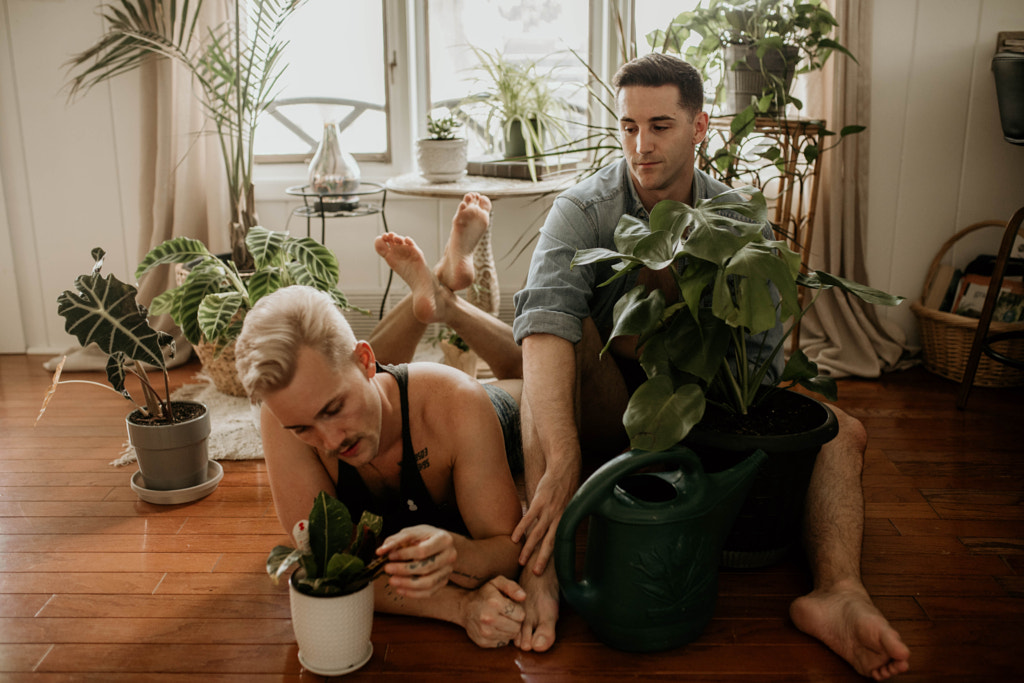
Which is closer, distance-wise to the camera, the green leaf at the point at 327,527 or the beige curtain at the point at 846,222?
the green leaf at the point at 327,527

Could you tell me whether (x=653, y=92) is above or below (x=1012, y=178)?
above

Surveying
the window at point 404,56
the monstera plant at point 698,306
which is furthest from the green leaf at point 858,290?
the window at point 404,56

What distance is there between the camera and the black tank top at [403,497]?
158 cm

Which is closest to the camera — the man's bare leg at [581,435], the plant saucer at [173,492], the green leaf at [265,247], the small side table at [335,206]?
the man's bare leg at [581,435]

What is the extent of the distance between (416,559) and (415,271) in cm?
92

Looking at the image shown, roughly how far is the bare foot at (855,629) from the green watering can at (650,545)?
0.18 m

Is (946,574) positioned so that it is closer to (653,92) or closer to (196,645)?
(653,92)

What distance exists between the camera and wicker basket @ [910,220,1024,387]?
2.78m

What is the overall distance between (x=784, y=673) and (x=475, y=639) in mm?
535

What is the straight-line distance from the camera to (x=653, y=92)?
1879mm

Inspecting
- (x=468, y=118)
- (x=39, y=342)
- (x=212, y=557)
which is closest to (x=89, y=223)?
(x=39, y=342)

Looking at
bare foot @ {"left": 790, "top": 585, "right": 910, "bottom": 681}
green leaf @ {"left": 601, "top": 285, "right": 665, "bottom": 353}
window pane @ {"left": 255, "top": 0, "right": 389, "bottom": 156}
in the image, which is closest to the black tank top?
green leaf @ {"left": 601, "top": 285, "right": 665, "bottom": 353}

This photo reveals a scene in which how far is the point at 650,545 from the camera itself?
1.39 metres

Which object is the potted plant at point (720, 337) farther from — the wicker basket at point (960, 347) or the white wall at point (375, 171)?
the white wall at point (375, 171)
